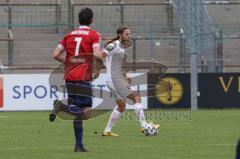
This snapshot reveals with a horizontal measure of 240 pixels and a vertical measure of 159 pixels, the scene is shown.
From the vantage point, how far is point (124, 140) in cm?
1356

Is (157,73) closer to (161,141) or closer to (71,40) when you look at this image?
(161,141)

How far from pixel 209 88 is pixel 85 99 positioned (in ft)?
46.1

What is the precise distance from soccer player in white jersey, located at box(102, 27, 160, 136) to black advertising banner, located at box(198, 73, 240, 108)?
33.5 ft

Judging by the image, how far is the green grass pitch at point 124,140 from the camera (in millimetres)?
11125

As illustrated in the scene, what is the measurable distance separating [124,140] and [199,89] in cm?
1205

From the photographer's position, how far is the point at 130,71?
25.4m

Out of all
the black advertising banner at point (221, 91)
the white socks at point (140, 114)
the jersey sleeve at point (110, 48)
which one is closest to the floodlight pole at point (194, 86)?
the black advertising banner at point (221, 91)

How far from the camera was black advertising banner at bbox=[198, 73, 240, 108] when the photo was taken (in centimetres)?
2505

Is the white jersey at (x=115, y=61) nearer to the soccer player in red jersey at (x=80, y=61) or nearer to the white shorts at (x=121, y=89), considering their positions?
the white shorts at (x=121, y=89)

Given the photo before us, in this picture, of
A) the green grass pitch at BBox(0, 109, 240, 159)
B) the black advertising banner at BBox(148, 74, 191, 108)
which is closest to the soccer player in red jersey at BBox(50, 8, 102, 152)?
the green grass pitch at BBox(0, 109, 240, 159)

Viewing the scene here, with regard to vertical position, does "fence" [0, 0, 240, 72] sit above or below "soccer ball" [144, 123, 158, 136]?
above

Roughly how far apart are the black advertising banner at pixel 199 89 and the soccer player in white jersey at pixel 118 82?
9.35 meters

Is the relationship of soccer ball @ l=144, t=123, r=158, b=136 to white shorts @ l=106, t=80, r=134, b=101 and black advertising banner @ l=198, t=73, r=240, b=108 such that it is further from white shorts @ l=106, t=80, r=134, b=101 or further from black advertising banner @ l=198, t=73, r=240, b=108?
black advertising banner @ l=198, t=73, r=240, b=108

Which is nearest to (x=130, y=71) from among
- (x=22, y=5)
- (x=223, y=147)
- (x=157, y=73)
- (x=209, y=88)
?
(x=157, y=73)
